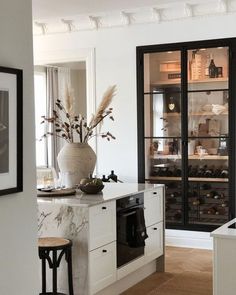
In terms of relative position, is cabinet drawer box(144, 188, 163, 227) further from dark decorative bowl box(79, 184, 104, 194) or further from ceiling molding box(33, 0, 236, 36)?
ceiling molding box(33, 0, 236, 36)

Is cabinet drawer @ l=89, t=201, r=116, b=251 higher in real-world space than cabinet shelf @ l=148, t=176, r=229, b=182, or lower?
lower

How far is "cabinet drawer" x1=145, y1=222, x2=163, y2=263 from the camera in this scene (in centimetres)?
485

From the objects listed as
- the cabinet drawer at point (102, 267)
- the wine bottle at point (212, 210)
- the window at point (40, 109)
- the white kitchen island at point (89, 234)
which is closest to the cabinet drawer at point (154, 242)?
the white kitchen island at point (89, 234)

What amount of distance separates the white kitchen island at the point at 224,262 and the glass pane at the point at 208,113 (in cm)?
301

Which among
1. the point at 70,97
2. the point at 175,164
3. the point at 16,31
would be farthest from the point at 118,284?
the point at 16,31

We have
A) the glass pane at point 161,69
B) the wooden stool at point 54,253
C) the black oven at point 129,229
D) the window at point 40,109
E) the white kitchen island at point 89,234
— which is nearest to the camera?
the wooden stool at point 54,253

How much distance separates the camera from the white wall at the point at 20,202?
2312 millimetres

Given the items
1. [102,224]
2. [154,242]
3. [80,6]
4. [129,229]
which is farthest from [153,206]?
[80,6]

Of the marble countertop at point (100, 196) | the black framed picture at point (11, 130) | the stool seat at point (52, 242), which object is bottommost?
the stool seat at point (52, 242)

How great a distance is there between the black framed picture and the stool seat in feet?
4.46

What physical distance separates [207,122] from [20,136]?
400 centimetres

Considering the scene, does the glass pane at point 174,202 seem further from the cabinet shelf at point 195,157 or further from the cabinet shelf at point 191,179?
the cabinet shelf at point 195,157

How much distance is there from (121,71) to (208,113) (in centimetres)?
120

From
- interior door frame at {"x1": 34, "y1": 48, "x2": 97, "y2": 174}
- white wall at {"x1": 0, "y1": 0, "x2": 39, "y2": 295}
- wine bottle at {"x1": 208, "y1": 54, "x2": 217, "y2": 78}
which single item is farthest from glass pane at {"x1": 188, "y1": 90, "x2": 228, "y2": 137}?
white wall at {"x1": 0, "y1": 0, "x2": 39, "y2": 295}
